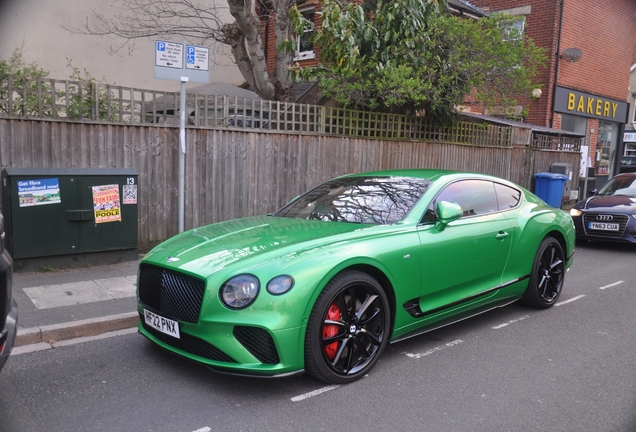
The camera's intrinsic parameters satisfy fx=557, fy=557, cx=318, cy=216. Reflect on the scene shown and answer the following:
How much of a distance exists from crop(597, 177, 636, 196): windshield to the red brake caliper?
343 inches

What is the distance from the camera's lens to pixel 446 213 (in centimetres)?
456

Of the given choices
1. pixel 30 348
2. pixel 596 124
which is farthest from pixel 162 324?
pixel 596 124

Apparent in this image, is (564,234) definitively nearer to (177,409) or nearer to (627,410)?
(627,410)

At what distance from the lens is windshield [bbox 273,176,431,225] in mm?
4730

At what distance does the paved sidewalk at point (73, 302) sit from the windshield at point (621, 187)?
353 inches

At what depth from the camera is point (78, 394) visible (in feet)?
12.3

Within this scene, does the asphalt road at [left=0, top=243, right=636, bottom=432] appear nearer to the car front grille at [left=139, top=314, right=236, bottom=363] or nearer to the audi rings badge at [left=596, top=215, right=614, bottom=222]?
the car front grille at [left=139, top=314, right=236, bottom=363]

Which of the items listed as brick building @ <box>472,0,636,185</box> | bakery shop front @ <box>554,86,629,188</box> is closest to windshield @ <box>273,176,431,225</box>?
brick building @ <box>472,0,636,185</box>

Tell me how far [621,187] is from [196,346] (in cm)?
990

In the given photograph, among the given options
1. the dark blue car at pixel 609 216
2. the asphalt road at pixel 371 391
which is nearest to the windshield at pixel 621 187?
the dark blue car at pixel 609 216

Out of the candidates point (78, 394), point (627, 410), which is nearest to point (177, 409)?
point (78, 394)

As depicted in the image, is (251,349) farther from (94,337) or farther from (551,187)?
(551,187)

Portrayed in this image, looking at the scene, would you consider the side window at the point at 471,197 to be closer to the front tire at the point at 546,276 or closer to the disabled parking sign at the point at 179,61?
the front tire at the point at 546,276

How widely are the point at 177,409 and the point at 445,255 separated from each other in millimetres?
2405
